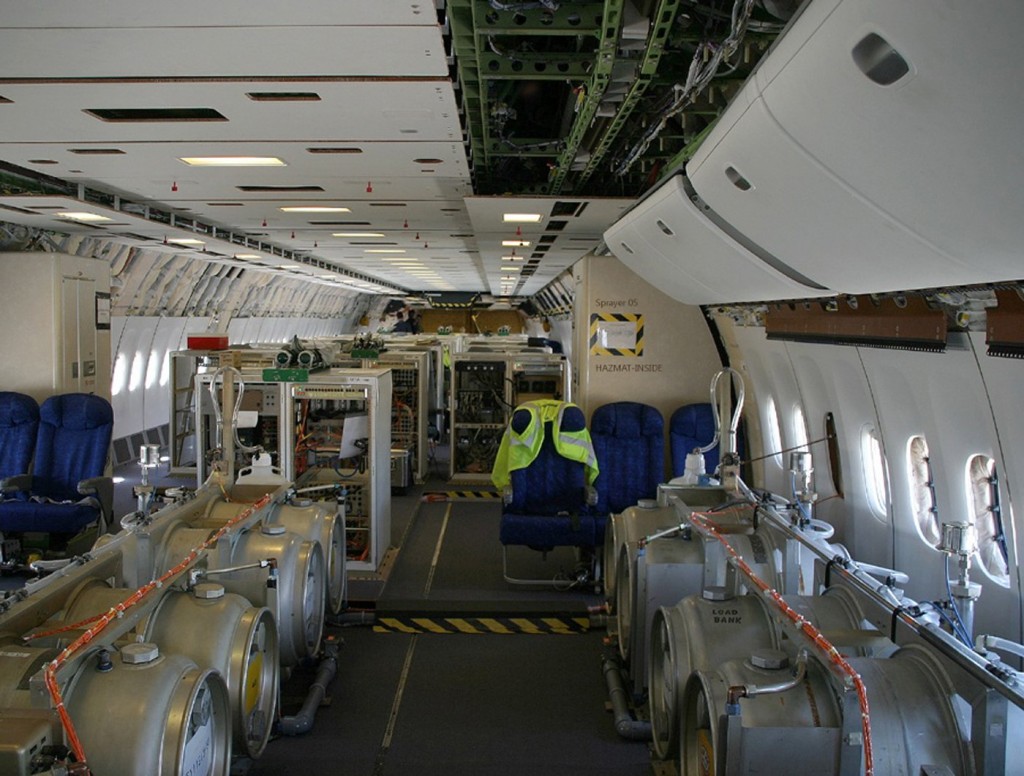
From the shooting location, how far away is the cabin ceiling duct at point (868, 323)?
15.9 feet

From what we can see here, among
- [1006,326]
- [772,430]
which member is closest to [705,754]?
[1006,326]

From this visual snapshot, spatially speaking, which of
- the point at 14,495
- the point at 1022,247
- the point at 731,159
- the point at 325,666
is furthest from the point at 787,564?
the point at 14,495

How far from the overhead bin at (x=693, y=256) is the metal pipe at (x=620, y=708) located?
8.91 feet

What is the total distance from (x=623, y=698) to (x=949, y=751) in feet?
9.72

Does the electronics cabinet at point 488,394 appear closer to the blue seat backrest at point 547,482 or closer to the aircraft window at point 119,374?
the blue seat backrest at point 547,482

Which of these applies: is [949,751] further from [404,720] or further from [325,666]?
[325,666]

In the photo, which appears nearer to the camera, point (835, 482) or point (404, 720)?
point (404, 720)

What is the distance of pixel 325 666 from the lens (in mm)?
6387

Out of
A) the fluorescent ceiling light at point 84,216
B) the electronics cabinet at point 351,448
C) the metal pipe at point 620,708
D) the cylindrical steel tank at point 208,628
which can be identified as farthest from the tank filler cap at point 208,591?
the fluorescent ceiling light at point 84,216

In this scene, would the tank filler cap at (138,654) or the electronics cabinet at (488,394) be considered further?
the electronics cabinet at (488,394)

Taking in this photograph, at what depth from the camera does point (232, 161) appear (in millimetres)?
6512

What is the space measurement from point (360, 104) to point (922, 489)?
444 centimetres

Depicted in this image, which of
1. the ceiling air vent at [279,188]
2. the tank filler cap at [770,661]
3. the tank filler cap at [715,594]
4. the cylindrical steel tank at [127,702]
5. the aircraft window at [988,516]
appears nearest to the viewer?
the cylindrical steel tank at [127,702]

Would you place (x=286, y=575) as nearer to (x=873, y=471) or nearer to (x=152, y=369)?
(x=873, y=471)
